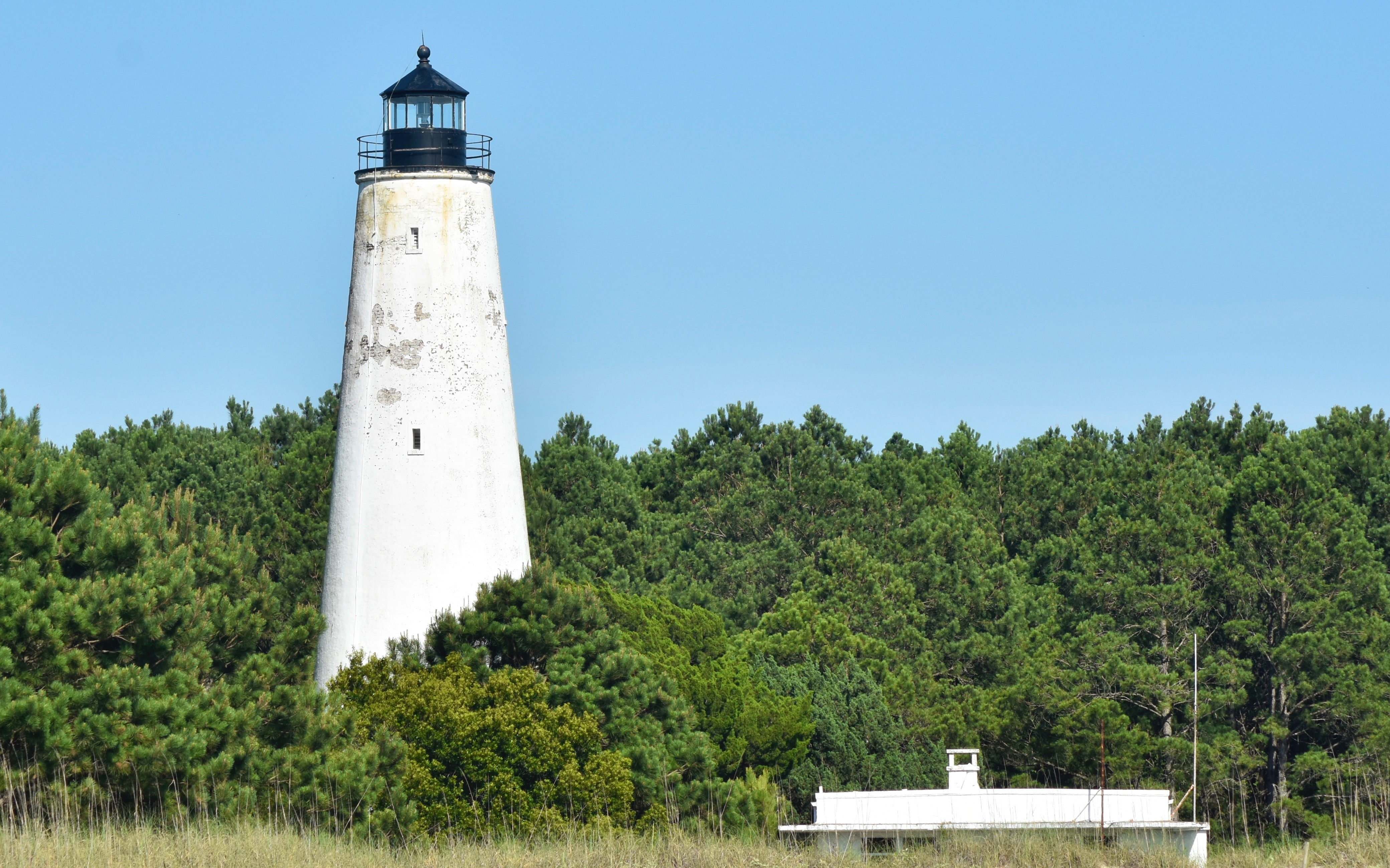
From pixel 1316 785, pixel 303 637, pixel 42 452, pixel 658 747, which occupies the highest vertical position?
pixel 42 452

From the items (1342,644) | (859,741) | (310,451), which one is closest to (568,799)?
(859,741)

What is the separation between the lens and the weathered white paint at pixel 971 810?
2975 centimetres

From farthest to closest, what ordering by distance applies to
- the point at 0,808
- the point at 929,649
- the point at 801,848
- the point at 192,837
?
1. the point at 929,649
2. the point at 0,808
3. the point at 801,848
4. the point at 192,837

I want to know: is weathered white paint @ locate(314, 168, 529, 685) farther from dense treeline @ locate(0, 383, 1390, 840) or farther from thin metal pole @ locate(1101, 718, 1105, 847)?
thin metal pole @ locate(1101, 718, 1105, 847)

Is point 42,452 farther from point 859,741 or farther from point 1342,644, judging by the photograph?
point 1342,644

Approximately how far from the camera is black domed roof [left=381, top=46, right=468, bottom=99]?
3238cm

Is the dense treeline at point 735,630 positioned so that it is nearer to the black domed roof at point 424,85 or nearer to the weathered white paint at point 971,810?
the weathered white paint at point 971,810

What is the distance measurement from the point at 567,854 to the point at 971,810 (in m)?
17.2

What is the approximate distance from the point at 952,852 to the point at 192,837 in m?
6.93

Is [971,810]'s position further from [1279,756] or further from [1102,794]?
[1279,756]

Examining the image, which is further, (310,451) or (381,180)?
(310,451)

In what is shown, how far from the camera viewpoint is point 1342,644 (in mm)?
47219

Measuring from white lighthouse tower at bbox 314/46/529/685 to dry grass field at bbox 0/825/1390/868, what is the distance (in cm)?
1310

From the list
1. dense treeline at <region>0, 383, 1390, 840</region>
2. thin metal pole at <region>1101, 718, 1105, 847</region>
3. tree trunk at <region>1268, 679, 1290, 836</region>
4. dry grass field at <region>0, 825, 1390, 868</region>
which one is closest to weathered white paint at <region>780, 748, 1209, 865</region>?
dense treeline at <region>0, 383, 1390, 840</region>
